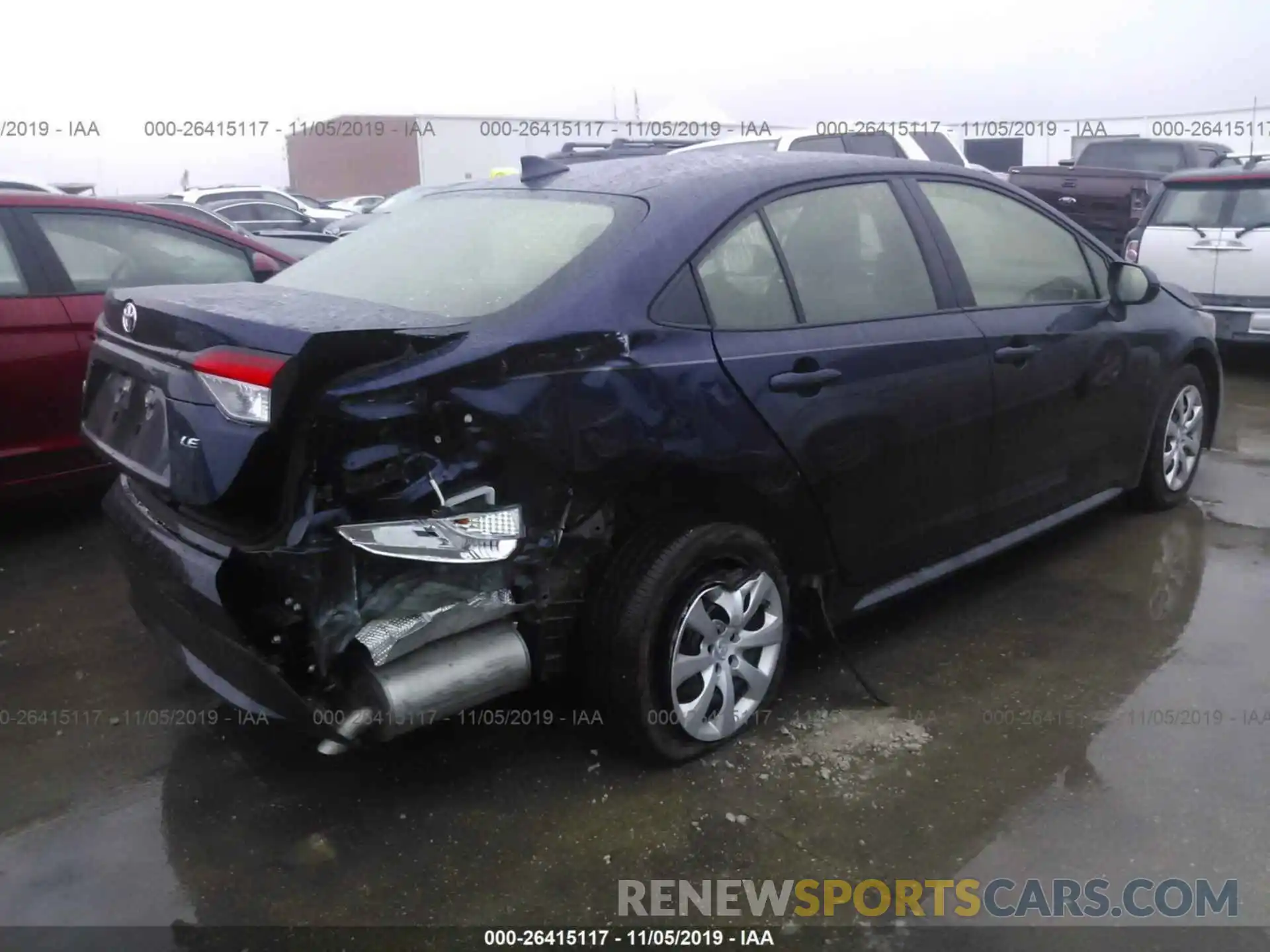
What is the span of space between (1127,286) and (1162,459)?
3.23 feet

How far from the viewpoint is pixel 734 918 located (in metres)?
2.59

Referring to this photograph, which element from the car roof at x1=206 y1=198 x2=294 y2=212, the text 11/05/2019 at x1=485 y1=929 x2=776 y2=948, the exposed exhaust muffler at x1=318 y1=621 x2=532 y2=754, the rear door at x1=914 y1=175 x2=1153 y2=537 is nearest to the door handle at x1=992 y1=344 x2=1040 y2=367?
the rear door at x1=914 y1=175 x2=1153 y2=537

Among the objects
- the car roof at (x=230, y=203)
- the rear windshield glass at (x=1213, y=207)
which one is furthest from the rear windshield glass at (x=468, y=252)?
the car roof at (x=230, y=203)

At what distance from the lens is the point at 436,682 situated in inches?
106

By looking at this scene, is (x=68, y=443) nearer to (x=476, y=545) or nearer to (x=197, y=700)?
(x=197, y=700)

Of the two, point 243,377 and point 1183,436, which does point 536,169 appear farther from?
point 1183,436

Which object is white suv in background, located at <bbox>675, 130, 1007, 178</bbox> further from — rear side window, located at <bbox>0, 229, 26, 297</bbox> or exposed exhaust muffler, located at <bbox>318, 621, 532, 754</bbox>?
exposed exhaust muffler, located at <bbox>318, 621, 532, 754</bbox>

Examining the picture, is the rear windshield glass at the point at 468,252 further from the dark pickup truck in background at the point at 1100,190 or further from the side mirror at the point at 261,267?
the dark pickup truck in background at the point at 1100,190

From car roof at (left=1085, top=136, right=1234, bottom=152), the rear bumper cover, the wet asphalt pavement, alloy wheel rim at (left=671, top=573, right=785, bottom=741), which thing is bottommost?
the wet asphalt pavement

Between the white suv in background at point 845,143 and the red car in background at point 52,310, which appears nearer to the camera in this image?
the red car in background at point 52,310

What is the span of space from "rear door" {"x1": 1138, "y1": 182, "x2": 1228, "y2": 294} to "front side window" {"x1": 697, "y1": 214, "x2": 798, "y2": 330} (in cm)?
624

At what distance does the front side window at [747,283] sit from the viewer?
3109 mm

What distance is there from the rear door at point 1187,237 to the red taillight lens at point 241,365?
7.68 m

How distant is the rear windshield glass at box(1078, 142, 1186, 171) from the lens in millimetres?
13719
